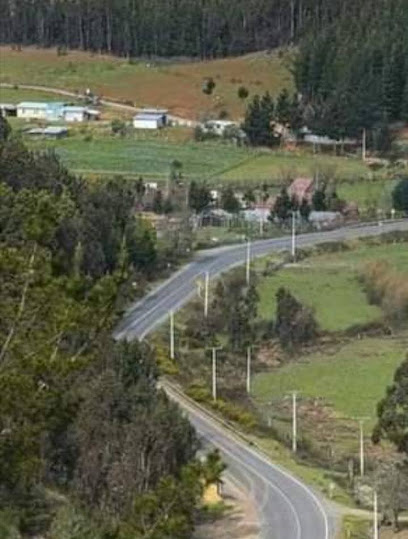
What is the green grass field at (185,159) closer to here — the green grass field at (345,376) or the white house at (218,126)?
the white house at (218,126)

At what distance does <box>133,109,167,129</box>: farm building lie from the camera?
7319cm

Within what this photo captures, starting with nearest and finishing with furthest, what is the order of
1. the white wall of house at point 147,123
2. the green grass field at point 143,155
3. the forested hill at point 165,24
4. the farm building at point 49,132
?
the green grass field at point 143,155
the farm building at point 49,132
the white wall of house at point 147,123
the forested hill at point 165,24

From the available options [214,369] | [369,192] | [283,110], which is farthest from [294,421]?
[283,110]

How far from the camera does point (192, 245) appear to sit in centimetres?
5075

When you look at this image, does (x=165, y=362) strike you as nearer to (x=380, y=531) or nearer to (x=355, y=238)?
(x=380, y=531)

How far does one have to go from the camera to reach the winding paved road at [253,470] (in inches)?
976

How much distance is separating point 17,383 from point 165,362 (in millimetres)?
22315

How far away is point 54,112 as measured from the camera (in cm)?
7638

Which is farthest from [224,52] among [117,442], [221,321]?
[117,442]

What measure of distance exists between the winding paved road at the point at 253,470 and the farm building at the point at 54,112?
3030 cm

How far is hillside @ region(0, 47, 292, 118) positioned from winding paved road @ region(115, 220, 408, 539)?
32195 millimetres

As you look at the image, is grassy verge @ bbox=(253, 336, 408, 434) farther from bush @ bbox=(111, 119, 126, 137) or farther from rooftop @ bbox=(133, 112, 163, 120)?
rooftop @ bbox=(133, 112, 163, 120)

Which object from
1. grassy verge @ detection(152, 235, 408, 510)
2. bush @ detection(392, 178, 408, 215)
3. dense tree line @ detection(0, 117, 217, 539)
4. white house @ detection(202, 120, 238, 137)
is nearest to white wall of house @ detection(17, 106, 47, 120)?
white house @ detection(202, 120, 238, 137)

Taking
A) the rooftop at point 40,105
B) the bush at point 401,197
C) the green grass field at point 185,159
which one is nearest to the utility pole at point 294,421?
the bush at point 401,197
